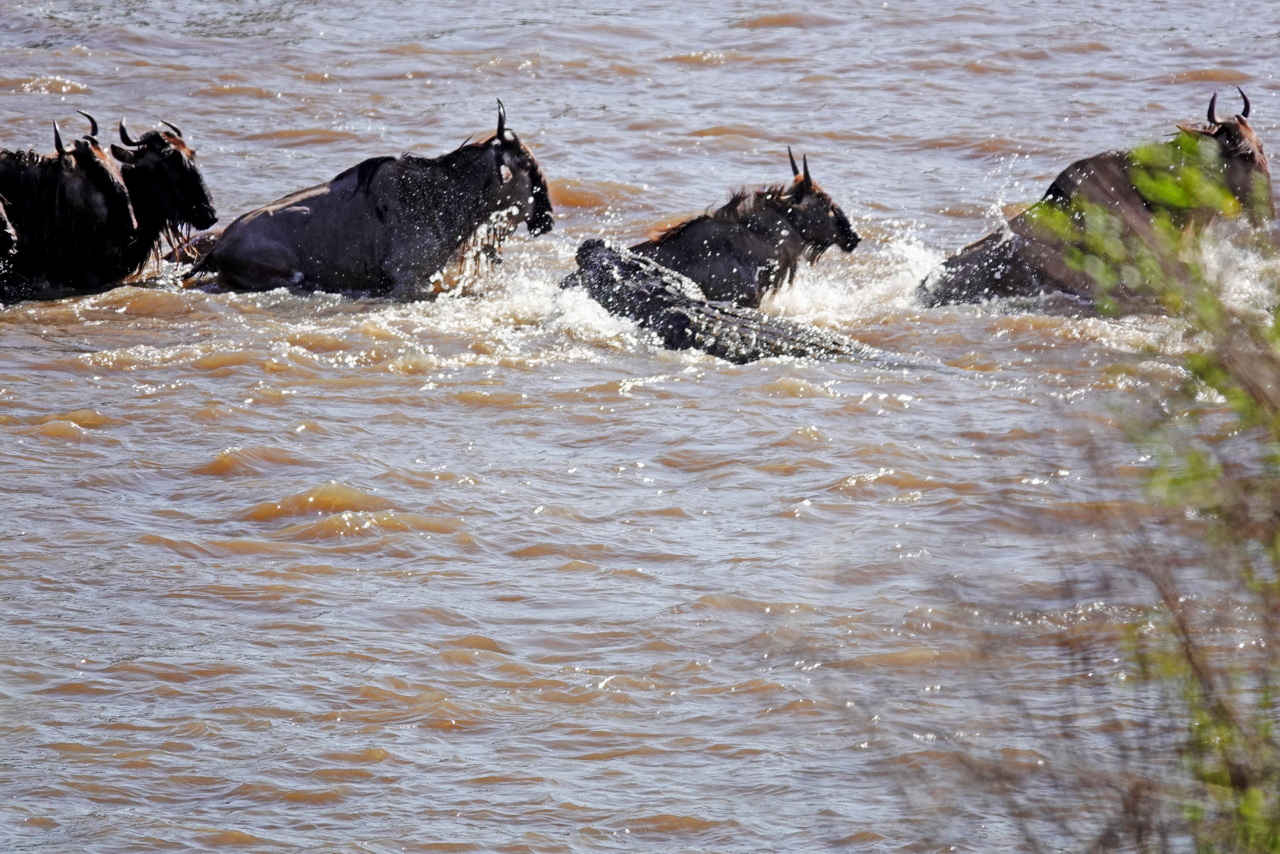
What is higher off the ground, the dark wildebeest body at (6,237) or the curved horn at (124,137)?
the curved horn at (124,137)

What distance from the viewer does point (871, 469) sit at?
698 cm

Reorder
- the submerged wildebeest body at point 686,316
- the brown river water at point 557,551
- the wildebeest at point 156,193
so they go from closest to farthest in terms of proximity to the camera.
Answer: the brown river water at point 557,551 < the submerged wildebeest body at point 686,316 < the wildebeest at point 156,193

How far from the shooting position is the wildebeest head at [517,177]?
1059 centimetres

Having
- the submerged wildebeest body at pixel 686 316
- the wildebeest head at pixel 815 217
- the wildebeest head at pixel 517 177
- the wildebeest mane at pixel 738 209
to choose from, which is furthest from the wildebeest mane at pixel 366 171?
the wildebeest head at pixel 815 217

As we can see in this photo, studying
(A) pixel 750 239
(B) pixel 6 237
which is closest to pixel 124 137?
(B) pixel 6 237

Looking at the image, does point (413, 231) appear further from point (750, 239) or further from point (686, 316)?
point (686, 316)

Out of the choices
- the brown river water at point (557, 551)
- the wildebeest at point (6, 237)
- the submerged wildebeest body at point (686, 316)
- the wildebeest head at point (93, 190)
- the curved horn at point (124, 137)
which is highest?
the curved horn at point (124, 137)

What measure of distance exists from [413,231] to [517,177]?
0.78 m

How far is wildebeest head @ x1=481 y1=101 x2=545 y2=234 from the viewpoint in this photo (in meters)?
10.6

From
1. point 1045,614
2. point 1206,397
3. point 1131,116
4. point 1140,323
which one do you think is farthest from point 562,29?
point 1045,614

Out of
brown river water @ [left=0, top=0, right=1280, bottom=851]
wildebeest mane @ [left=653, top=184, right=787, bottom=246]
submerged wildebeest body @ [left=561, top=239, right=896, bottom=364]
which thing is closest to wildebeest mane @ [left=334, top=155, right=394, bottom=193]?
brown river water @ [left=0, top=0, right=1280, bottom=851]

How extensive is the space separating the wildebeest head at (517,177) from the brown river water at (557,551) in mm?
394

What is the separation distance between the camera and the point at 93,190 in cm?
1009

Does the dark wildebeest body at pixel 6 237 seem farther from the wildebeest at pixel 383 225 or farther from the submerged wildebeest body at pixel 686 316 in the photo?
the submerged wildebeest body at pixel 686 316
